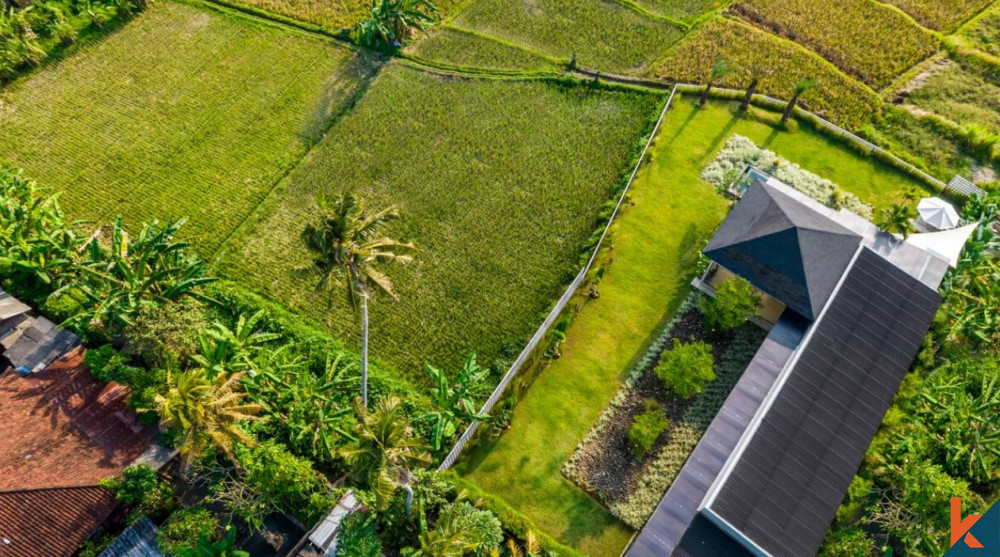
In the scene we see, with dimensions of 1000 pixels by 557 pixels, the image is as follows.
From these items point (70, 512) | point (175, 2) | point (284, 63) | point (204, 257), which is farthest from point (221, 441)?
point (175, 2)

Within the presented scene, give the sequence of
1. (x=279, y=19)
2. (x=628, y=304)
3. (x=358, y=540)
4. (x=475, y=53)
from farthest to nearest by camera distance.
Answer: (x=279, y=19) → (x=475, y=53) → (x=628, y=304) → (x=358, y=540)

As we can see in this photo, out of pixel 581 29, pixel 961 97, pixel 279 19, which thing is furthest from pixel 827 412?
pixel 279 19

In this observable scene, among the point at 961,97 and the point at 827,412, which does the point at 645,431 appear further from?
the point at 961,97

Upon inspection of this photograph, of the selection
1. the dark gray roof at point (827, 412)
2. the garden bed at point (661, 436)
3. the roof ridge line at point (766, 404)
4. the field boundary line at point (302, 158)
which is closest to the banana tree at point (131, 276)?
the field boundary line at point (302, 158)

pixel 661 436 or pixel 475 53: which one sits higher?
pixel 475 53

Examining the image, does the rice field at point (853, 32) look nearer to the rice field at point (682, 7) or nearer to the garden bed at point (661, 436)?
the rice field at point (682, 7)

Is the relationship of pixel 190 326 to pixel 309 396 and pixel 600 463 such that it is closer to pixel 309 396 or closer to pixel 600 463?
pixel 309 396
